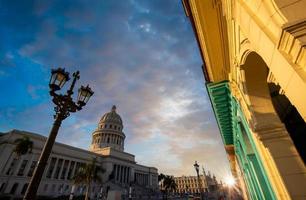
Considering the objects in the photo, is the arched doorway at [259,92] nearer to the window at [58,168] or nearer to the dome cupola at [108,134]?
the window at [58,168]

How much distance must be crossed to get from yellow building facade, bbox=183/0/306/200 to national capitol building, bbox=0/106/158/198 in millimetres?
47509

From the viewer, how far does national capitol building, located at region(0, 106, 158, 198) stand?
127 feet

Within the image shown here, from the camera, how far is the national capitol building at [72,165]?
38.7 meters

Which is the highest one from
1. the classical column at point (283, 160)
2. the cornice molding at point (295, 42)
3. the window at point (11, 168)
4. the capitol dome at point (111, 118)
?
the capitol dome at point (111, 118)

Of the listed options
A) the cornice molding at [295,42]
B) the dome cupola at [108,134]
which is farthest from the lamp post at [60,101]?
the dome cupola at [108,134]

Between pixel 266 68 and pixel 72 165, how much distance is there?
6089 centimetres

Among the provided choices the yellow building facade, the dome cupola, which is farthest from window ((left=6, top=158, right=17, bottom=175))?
the yellow building facade

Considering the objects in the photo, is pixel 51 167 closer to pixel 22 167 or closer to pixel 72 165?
pixel 72 165

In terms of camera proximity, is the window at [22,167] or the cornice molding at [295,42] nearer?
the cornice molding at [295,42]

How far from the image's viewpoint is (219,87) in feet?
22.1

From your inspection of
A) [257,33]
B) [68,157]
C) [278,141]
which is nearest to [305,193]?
[278,141]

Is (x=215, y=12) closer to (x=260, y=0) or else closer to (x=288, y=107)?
(x=260, y=0)

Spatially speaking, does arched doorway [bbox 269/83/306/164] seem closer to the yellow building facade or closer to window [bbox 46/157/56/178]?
the yellow building facade

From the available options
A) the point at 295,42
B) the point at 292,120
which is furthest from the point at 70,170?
the point at 295,42
